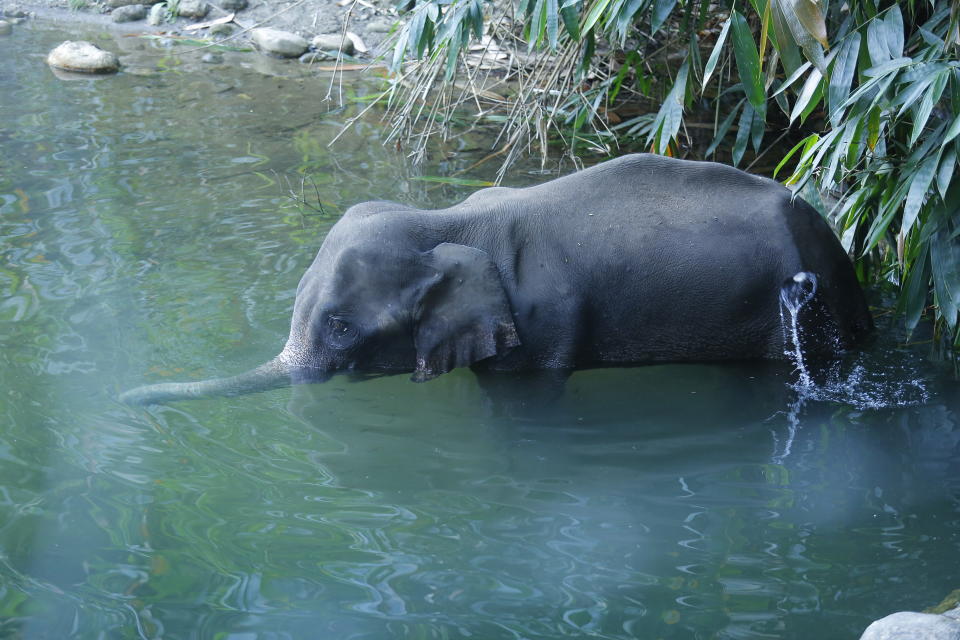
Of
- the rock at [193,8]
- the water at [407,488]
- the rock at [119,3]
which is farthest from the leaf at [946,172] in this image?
the rock at [119,3]

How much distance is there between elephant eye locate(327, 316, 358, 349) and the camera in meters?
4.07

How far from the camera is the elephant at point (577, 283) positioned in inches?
161

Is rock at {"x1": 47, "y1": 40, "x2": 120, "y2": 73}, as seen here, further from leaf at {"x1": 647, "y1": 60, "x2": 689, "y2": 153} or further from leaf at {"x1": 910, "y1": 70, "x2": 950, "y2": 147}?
leaf at {"x1": 910, "y1": 70, "x2": 950, "y2": 147}

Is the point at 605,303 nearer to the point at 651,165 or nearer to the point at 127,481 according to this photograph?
the point at 651,165

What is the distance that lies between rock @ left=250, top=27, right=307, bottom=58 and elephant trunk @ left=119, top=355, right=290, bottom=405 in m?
6.87

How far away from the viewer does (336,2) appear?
1105cm

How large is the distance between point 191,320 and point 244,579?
6.38 ft

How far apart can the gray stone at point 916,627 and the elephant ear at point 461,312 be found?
194 cm

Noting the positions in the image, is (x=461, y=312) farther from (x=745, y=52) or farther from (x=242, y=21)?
(x=242, y=21)

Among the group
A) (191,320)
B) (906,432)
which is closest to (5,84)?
(191,320)

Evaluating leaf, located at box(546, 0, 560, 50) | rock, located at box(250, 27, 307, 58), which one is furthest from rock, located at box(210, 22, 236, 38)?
leaf, located at box(546, 0, 560, 50)

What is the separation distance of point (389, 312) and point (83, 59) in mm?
6939

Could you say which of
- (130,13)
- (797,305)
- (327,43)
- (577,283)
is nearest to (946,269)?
(797,305)

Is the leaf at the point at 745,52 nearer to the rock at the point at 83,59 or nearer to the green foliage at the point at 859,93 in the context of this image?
the green foliage at the point at 859,93
